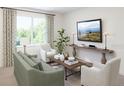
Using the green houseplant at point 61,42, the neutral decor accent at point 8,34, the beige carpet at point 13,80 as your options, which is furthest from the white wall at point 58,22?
the beige carpet at point 13,80

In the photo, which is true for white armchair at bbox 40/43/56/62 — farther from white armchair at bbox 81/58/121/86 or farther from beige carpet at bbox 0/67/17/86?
white armchair at bbox 81/58/121/86

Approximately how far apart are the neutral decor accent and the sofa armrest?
3.23 meters

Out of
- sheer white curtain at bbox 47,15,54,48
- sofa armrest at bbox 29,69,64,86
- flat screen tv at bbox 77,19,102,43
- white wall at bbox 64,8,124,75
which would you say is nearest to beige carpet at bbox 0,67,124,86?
sofa armrest at bbox 29,69,64,86

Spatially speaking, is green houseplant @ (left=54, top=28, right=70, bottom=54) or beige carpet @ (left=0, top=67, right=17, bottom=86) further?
green houseplant @ (left=54, top=28, right=70, bottom=54)

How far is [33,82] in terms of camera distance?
222 cm

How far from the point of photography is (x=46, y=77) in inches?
91.3

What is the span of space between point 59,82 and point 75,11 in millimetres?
4359

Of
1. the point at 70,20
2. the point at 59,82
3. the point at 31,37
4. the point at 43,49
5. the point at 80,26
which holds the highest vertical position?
the point at 70,20

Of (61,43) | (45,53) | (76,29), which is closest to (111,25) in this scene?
(76,29)

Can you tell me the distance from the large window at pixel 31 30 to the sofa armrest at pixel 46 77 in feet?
11.9

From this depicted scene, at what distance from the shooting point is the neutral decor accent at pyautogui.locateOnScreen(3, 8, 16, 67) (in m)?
4.87

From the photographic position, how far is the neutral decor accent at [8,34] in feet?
16.0
